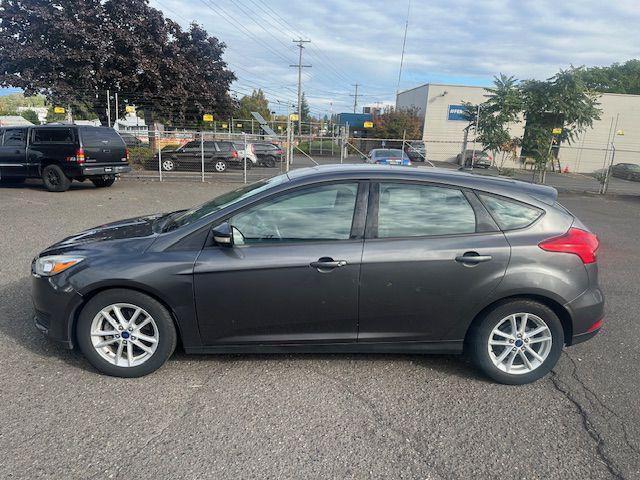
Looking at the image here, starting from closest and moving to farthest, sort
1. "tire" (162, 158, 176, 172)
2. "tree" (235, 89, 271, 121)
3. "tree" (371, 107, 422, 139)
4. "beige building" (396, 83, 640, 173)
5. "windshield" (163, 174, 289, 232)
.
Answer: "windshield" (163, 174, 289, 232) < "tire" (162, 158, 176, 172) < "beige building" (396, 83, 640, 173) < "tree" (371, 107, 422, 139) < "tree" (235, 89, 271, 121)

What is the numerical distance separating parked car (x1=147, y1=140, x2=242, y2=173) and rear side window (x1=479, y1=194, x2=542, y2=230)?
18.5 meters

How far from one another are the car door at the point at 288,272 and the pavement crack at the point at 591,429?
158cm

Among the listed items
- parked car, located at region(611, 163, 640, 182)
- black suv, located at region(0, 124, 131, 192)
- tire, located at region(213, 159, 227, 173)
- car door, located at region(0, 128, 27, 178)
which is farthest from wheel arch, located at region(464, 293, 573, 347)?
parked car, located at region(611, 163, 640, 182)

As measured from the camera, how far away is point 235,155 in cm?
2125

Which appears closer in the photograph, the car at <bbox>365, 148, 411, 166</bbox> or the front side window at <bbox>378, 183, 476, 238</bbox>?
the front side window at <bbox>378, 183, 476, 238</bbox>

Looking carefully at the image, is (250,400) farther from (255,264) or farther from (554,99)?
(554,99)

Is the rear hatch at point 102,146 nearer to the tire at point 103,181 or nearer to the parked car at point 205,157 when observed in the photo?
the tire at point 103,181

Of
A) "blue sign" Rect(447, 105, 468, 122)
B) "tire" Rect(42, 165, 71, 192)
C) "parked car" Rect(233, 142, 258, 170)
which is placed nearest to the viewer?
"tire" Rect(42, 165, 71, 192)

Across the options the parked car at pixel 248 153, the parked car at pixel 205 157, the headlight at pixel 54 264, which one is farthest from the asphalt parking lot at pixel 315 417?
the parked car at pixel 248 153

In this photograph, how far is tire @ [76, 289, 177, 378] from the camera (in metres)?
3.27

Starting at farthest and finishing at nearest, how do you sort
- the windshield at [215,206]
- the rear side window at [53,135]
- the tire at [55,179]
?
the tire at [55,179], the rear side window at [53,135], the windshield at [215,206]

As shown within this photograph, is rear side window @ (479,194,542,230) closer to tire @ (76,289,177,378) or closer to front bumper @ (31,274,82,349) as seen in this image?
tire @ (76,289,177,378)

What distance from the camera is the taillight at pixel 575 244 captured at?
336 cm

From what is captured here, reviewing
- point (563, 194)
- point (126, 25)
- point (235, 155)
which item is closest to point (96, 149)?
point (235, 155)
